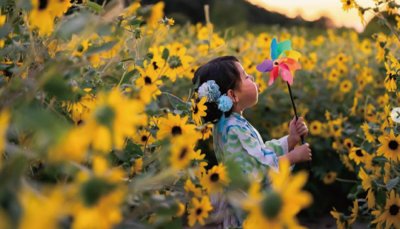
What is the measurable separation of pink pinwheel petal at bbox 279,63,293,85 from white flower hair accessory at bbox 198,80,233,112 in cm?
28

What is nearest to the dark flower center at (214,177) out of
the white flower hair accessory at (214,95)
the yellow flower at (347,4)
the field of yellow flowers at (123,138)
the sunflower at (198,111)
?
the field of yellow flowers at (123,138)

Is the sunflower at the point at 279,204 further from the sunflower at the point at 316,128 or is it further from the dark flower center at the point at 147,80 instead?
the sunflower at the point at 316,128

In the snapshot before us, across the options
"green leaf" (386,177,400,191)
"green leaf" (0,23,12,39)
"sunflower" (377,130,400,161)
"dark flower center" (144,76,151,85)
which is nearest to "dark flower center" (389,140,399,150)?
"sunflower" (377,130,400,161)

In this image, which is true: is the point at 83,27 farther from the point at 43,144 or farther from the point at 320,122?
the point at 320,122

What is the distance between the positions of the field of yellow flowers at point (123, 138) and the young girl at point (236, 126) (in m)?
0.17

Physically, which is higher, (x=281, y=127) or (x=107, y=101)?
(x=107, y=101)

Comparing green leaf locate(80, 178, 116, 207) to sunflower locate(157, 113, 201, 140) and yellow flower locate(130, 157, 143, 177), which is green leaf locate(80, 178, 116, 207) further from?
sunflower locate(157, 113, 201, 140)

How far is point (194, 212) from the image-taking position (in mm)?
1872

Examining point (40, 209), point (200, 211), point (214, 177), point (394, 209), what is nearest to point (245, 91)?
point (394, 209)

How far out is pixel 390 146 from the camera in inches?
111

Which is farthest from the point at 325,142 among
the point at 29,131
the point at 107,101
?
the point at 107,101

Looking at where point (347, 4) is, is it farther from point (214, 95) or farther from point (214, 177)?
point (214, 177)

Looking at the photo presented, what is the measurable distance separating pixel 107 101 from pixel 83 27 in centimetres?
31

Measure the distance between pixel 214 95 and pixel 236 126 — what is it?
0.49 feet
